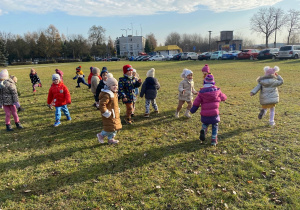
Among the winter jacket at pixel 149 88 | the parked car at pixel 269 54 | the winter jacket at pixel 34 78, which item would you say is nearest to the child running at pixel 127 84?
the winter jacket at pixel 149 88

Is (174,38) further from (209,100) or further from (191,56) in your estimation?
(209,100)

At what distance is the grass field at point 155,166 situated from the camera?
3.26 metres

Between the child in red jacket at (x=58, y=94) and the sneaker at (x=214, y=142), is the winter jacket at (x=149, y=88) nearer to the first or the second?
the child in red jacket at (x=58, y=94)

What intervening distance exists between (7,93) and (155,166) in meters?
4.86

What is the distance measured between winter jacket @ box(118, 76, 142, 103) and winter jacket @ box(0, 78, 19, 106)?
3.11 m

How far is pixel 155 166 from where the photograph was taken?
416 centimetres

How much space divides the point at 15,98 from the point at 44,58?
8307 cm

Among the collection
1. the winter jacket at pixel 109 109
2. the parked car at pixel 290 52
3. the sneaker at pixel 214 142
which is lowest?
the sneaker at pixel 214 142

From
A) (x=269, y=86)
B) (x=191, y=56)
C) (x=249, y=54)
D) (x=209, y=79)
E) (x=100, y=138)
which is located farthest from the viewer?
(x=191, y=56)

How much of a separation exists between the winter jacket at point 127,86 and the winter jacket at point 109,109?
43.6 inches

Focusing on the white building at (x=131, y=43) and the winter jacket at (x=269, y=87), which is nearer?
the winter jacket at (x=269, y=87)

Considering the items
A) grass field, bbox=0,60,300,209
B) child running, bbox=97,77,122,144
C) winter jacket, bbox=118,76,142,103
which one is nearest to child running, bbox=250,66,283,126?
grass field, bbox=0,60,300,209

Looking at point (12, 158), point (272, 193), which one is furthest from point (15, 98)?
point (272, 193)

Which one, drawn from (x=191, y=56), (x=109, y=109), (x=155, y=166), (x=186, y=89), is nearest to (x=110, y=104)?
(x=109, y=109)
